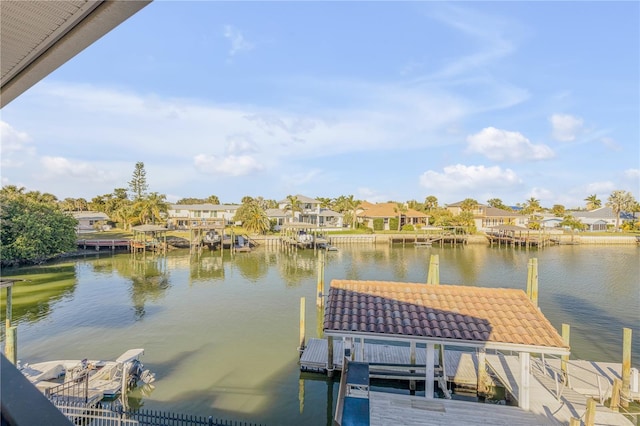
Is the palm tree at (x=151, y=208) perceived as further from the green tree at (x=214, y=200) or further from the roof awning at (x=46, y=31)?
the roof awning at (x=46, y=31)

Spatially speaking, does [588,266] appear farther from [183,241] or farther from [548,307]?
[183,241]

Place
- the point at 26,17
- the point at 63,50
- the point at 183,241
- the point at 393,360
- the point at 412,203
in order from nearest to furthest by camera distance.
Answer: the point at 26,17
the point at 63,50
the point at 393,360
the point at 183,241
the point at 412,203

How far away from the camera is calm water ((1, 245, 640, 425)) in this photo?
37.2ft

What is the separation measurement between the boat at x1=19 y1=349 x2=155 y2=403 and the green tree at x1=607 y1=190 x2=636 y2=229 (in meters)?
86.1

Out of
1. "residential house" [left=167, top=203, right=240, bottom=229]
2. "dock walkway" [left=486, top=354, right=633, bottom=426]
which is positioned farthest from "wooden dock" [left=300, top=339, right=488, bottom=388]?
"residential house" [left=167, top=203, right=240, bottom=229]

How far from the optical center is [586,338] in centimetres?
1559

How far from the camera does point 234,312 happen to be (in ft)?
64.3

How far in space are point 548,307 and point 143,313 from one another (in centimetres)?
2277

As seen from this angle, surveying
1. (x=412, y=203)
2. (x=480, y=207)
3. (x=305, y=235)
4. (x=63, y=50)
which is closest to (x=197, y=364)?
(x=63, y=50)

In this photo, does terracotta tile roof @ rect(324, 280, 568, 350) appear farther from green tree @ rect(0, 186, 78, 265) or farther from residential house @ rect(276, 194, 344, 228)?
residential house @ rect(276, 194, 344, 228)

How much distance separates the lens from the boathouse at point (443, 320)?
8.17 meters

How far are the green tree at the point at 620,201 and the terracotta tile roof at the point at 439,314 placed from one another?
79980mm

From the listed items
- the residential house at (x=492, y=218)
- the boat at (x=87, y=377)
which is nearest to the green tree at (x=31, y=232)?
the boat at (x=87, y=377)

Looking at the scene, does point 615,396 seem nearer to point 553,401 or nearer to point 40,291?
point 553,401
